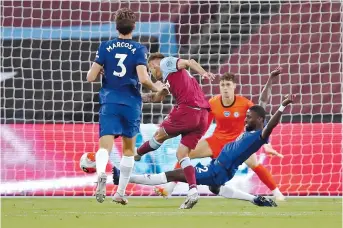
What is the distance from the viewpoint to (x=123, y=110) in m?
8.55

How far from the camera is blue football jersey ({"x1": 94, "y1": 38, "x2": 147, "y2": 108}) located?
8.54 m

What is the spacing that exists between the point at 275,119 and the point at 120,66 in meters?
1.50

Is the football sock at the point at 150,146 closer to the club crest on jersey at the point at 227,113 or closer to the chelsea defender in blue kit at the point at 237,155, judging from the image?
the chelsea defender in blue kit at the point at 237,155

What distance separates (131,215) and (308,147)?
4.82m

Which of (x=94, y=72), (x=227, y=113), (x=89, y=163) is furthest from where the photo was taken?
(x=227, y=113)

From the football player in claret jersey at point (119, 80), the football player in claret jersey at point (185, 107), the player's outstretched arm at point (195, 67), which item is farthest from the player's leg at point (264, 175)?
the football player in claret jersey at point (119, 80)

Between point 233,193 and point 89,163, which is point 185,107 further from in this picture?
point 89,163

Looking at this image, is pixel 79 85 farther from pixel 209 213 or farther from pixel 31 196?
pixel 209 213

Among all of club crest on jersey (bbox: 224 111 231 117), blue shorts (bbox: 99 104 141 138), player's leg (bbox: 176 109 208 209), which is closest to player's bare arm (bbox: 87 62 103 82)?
blue shorts (bbox: 99 104 141 138)

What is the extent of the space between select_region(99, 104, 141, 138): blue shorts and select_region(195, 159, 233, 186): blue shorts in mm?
1349

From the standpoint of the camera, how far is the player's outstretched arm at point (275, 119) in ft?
27.9

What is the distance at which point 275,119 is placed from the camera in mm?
8711

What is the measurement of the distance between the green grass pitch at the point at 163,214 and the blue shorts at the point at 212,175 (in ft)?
0.90

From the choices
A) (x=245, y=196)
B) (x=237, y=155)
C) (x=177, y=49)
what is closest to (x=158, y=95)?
(x=237, y=155)
